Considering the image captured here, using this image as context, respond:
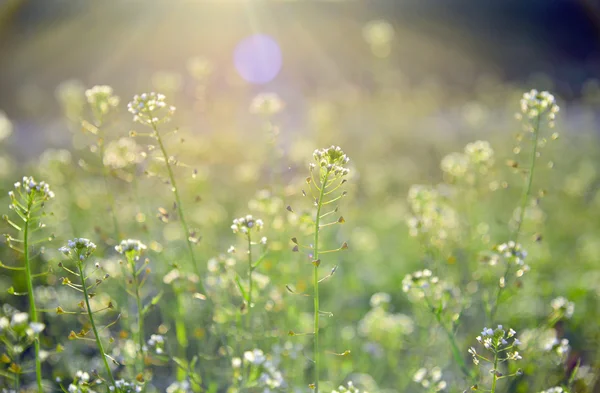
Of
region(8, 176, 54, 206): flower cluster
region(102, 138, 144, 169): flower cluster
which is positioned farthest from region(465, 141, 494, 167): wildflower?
region(8, 176, 54, 206): flower cluster

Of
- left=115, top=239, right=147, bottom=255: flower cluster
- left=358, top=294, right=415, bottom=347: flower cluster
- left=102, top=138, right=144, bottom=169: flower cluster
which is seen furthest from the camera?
left=358, top=294, right=415, bottom=347: flower cluster

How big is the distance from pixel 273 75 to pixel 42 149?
1410cm

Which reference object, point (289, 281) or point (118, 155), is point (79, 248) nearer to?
point (118, 155)

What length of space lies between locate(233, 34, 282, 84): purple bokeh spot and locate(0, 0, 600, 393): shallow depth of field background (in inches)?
4.0

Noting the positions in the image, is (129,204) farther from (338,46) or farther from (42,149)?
(338,46)

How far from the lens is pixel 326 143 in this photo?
8.90 m

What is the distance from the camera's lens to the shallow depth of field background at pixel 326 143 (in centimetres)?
A: 512

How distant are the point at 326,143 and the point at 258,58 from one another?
19970 mm

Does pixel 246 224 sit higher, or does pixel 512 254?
pixel 246 224

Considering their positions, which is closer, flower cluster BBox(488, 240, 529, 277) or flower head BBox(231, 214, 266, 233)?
flower head BBox(231, 214, 266, 233)

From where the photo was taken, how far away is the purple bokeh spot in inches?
1044

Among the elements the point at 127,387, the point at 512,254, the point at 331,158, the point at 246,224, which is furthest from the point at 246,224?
the point at 512,254

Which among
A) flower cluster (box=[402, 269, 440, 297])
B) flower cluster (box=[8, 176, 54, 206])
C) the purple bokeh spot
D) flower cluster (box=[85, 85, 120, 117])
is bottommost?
flower cluster (box=[402, 269, 440, 297])

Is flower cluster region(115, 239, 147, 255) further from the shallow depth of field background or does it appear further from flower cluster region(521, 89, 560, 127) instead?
flower cluster region(521, 89, 560, 127)
